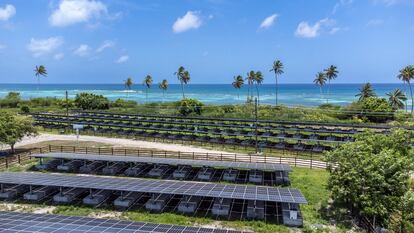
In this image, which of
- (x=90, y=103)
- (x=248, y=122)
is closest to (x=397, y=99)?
(x=248, y=122)

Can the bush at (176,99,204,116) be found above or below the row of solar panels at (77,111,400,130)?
above

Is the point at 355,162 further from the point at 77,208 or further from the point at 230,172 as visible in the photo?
the point at 77,208

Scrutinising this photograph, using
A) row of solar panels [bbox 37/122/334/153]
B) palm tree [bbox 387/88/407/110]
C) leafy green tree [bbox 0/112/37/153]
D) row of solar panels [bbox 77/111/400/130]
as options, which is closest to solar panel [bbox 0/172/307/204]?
leafy green tree [bbox 0/112/37/153]

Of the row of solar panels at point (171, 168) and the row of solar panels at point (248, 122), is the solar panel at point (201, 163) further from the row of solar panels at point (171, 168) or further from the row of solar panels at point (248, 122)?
the row of solar panels at point (248, 122)

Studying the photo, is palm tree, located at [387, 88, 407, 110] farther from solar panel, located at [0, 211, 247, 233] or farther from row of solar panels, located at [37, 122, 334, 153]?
solar panel, located at [0, 211, 247, 233]

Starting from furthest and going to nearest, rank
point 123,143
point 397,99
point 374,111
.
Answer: point 397,99, point 374,111, point 123,143

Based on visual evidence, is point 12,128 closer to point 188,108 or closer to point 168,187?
point 168,187
